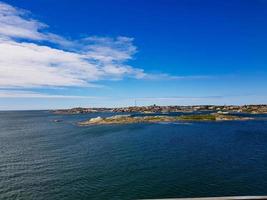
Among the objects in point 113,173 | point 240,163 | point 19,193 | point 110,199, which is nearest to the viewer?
point 110,199

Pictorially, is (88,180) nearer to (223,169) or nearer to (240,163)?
(223,169)

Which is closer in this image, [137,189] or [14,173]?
[137,189]

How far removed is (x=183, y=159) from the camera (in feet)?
167

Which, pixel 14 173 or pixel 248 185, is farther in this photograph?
pixel 14 173

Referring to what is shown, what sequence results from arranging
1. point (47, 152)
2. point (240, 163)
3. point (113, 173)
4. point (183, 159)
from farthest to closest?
point (47, 152)
point (183, 159)
point (240, 163)
point (113, 173)

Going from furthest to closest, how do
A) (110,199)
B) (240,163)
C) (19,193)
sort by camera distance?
→ (240,163) → (19,193) → (110,199)

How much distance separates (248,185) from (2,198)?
98.9 feet

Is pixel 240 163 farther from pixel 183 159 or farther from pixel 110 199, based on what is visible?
pixel 110 199

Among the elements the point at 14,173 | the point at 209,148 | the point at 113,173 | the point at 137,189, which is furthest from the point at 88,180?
the point at 209,148

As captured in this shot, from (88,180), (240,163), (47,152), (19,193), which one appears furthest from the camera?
(47,152)

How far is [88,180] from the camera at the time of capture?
38.2 m

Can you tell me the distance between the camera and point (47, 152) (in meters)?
62.2

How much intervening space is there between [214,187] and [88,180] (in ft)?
55.2

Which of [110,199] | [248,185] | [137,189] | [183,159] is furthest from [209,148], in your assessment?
[110,199]
